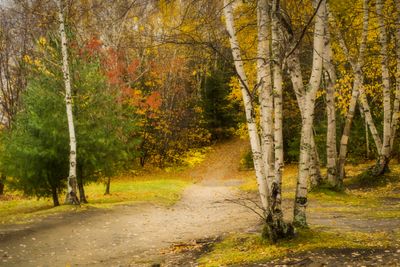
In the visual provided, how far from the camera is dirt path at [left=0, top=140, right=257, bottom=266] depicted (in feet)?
29.6

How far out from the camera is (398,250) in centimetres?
662

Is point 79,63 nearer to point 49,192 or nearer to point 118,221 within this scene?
point 49,192

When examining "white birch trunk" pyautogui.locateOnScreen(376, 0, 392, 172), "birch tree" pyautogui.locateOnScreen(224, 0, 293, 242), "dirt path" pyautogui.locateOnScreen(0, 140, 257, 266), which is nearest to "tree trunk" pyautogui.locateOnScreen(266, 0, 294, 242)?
"birch tree" pyautogui.locateOnScreen(224, 0, 293, 242)

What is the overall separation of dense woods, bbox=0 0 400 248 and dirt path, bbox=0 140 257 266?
2.58 meters

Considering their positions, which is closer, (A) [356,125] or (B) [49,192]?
(B) [49,192]

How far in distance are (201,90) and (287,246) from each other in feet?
110

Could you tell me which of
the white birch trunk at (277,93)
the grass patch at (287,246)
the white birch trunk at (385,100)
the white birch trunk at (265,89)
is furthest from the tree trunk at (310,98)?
the white birch trunk at (385,100)

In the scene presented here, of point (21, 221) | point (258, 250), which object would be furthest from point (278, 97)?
point (21, 221)

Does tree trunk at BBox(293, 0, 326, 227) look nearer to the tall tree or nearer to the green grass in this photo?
the tall tree

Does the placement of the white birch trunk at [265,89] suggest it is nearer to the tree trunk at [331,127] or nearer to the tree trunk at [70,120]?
the tree trunk at [331,127]

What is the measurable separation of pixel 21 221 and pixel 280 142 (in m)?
9.01

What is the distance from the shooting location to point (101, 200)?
19.8 meters

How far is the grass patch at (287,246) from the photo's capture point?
23.8 ft

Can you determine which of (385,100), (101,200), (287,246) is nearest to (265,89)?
(287,246)
